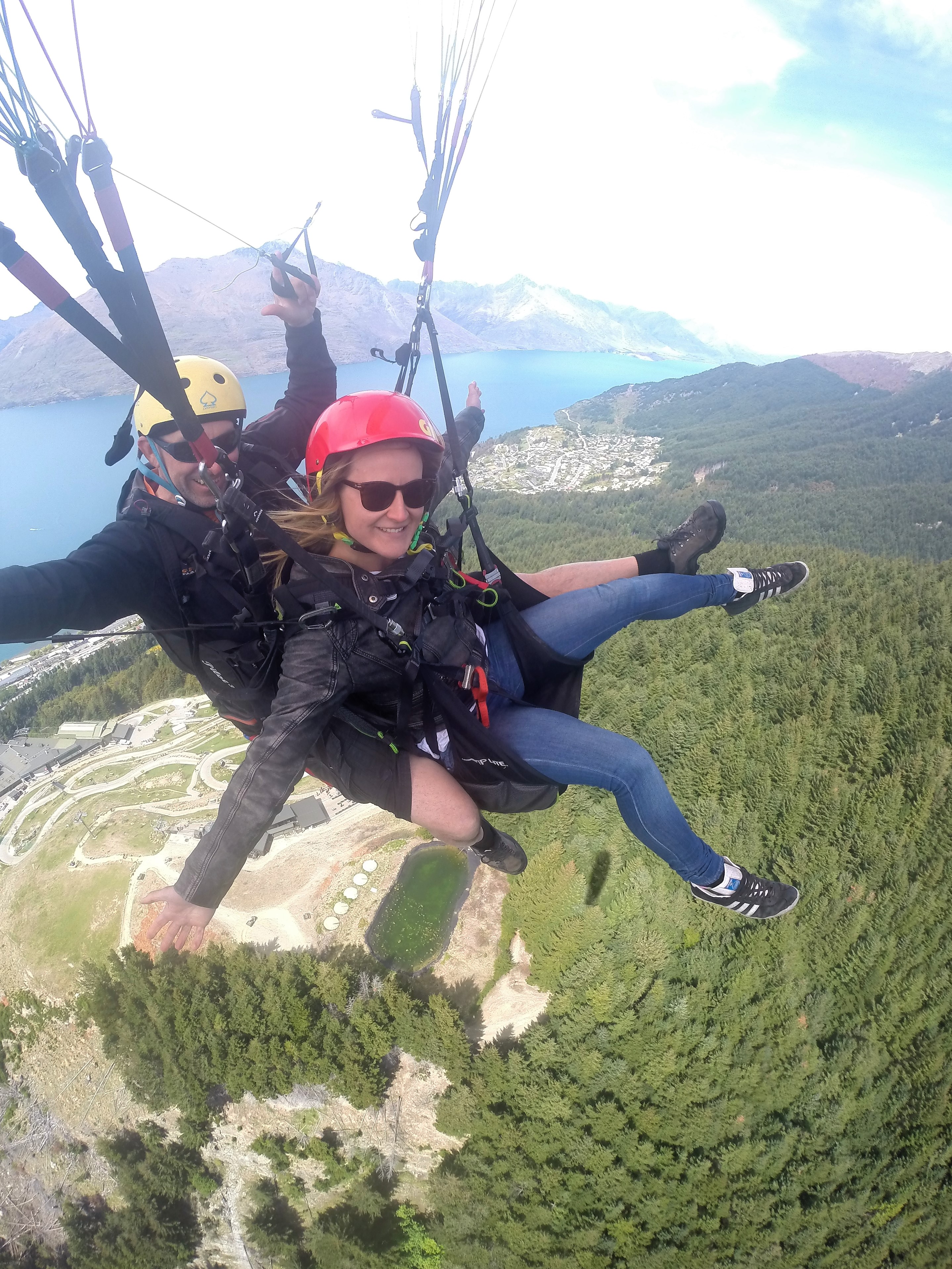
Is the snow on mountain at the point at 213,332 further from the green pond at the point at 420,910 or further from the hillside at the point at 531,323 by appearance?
the green pond at the point at 420,910

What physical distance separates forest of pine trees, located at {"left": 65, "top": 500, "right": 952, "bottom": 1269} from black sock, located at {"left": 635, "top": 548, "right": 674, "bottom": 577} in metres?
13.4

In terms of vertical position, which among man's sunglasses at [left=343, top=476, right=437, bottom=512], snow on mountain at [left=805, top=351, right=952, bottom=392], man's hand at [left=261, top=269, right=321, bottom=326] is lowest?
man's sunglasses at [left=343, top=476, right=437, bottom=512]

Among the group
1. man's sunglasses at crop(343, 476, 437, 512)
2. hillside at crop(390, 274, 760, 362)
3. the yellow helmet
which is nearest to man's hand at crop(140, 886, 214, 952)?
man's sunglasses at crop(343, 476, 437, 512)

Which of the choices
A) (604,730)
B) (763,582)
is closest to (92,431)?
(763,582)

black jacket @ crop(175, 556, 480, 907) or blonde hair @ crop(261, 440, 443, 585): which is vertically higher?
blonde hair @ crop(261, 440, 443, 585)

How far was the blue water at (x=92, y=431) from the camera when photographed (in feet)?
135

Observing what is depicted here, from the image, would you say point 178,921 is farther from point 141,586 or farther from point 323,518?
point 323,518

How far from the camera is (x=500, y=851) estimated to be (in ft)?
13.6

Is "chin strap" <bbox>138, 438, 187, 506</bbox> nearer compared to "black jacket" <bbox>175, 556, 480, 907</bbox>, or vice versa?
"black jacket" <bbox>175, 556, 480, 907</bbox>

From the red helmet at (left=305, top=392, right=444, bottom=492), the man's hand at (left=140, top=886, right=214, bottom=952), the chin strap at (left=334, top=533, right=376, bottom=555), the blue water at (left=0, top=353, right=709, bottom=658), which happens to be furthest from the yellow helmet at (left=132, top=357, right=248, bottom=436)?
the blue water at (left=0, top=353, right=709, bottom=658)

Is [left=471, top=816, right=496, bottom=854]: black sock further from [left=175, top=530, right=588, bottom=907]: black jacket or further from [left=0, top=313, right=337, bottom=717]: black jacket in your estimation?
[left=0, top=313, right=337, bottom=717]: black jacket

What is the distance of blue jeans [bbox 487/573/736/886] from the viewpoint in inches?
120

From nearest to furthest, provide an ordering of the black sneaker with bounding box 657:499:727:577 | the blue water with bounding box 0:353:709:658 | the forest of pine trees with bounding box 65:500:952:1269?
the black sneaker with bounding box 657:499:727:577, the forest of pine trees with bounding box 65:500:952:1269, the blue water with bounding box 0:353:709:658

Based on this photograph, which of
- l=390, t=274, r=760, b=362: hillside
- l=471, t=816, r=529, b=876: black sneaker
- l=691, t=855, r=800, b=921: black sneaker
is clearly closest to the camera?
l=691, t=855, r=800, b=921: black sneaker
